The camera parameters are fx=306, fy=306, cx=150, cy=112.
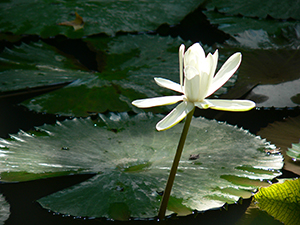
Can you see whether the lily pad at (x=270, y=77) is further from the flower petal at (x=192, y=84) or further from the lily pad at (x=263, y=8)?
the flower petal at (x=192, y=84)

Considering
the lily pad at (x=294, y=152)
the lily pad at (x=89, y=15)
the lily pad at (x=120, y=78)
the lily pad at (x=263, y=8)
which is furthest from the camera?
the lily pad at (x=263, y=8)

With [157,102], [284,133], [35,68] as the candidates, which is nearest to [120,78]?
[35,68]

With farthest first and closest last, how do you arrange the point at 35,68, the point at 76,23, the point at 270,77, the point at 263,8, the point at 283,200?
the point at 263,8 < the point at 76,23 < the point at 35,68 < the point at 270,77 < the point at 283,200

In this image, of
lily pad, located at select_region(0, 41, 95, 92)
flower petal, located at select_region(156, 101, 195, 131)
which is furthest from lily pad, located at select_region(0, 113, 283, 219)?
lily pad, located at select_region(0, 41, 95, 92)

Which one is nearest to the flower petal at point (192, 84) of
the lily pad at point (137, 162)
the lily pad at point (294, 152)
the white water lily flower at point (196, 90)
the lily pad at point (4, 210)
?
the white water lily flower at point (196, 90)

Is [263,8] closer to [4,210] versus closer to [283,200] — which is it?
[283,200]
